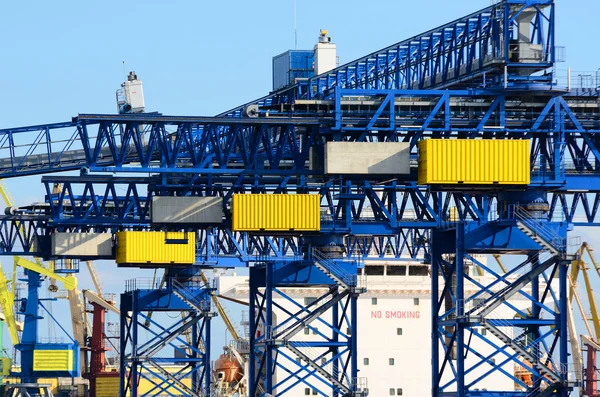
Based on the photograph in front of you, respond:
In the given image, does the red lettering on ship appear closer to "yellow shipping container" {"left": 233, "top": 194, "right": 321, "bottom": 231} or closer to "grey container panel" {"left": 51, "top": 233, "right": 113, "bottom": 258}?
"grey container panel" {"left": 51, "top": 233, "right": 113, "bottom": 258}

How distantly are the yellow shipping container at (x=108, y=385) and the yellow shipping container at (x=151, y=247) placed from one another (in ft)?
177

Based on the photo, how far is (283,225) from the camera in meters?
86.6

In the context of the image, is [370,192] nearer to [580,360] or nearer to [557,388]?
[557,388]

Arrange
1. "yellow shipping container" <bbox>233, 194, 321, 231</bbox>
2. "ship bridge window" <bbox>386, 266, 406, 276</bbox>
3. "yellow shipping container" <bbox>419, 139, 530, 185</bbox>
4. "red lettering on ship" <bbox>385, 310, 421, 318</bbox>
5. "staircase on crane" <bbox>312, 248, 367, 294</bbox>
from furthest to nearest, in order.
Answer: "ship bridge window" <bbox>386, 266, 406, 276</bbox>, "red lettering on ship" <bbox>385, 310, 421, 318</bbox>, "staircase on crane" <bbox>312, 248, 367, 294</bbox>, "yellow shipping container" <bbox>233, 194, 321, 231</bbox>, "yellow shipping container" <bbox>419, 139, 530, 185</bbox>

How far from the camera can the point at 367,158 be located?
82938 millimetres

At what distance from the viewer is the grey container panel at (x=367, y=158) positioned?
8281 cm

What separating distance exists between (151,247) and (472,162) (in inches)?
1216

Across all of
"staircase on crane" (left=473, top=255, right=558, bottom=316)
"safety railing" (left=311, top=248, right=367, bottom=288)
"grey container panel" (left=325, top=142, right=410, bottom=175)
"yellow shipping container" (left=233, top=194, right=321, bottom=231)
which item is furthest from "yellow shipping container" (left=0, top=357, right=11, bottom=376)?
"staircase on crane" (left=473, top=255, right=558, bottom=316)

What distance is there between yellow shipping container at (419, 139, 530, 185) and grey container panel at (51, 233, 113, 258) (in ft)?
126

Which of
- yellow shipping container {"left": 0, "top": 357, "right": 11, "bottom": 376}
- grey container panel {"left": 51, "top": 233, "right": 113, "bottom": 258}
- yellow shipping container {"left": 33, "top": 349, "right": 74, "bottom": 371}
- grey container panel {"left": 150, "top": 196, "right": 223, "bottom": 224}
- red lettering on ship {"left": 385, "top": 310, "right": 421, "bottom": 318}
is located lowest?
yellow shipping container {"left": 0, "top": 357, "right": 11, "bottom": 376}

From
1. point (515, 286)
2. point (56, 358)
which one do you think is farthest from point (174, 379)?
point (515, 286)

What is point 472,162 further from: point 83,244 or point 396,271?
point 396,271

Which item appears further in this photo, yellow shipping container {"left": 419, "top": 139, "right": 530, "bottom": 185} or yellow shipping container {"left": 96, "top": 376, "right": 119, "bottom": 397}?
yellow shipping container {"left": 96, "top": 376, "right": 119, "bottom": 397}

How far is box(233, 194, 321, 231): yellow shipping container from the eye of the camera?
283 ft
